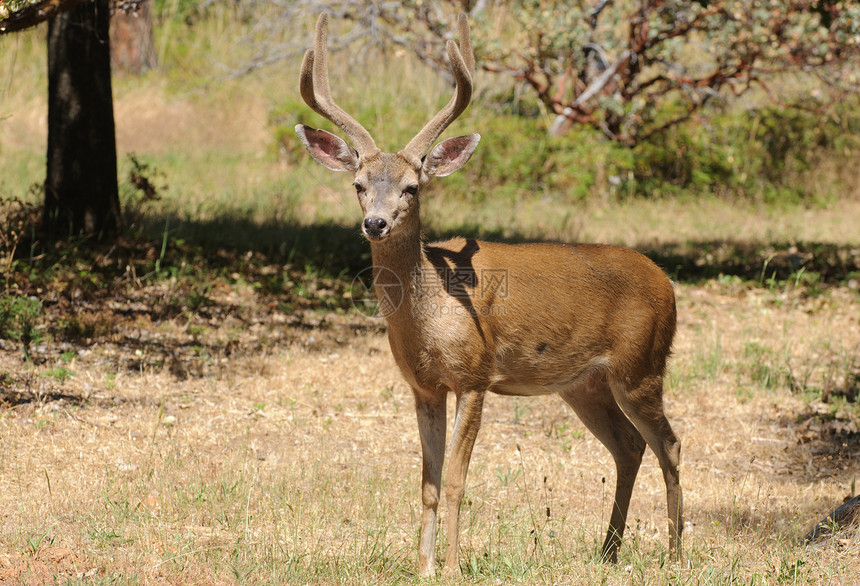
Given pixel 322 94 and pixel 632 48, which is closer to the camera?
pixel 322 94

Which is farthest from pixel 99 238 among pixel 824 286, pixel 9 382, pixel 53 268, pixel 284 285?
pixel 824 286

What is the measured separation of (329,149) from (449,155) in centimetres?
65

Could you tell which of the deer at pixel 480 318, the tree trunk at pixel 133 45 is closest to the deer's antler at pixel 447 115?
the deer at pixel 480 318

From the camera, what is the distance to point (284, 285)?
9492 millimetres

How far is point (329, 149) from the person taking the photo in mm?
5090

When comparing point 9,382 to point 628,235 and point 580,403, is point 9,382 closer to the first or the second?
point 580,403

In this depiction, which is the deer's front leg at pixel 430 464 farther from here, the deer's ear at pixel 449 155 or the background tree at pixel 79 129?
the background tree at pixel 79 129

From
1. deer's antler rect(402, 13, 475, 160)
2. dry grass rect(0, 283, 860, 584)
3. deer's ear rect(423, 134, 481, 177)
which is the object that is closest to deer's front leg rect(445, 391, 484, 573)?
dry grass rect(0, 283, 860, 584)

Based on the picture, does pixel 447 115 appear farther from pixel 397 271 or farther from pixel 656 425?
pixel 656 425

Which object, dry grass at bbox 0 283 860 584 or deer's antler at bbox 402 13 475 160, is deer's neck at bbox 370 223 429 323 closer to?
deer's antler at bbox 402 13 475 160

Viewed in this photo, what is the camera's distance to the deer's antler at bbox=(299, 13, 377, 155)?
5.00m

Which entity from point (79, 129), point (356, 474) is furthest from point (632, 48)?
point (356, 474)

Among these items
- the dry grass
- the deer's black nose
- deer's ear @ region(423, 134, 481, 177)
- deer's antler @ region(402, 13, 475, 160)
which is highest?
deer's antler @ region(402, 13, 475, 160)

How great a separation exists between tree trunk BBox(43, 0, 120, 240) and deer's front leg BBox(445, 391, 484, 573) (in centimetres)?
562
